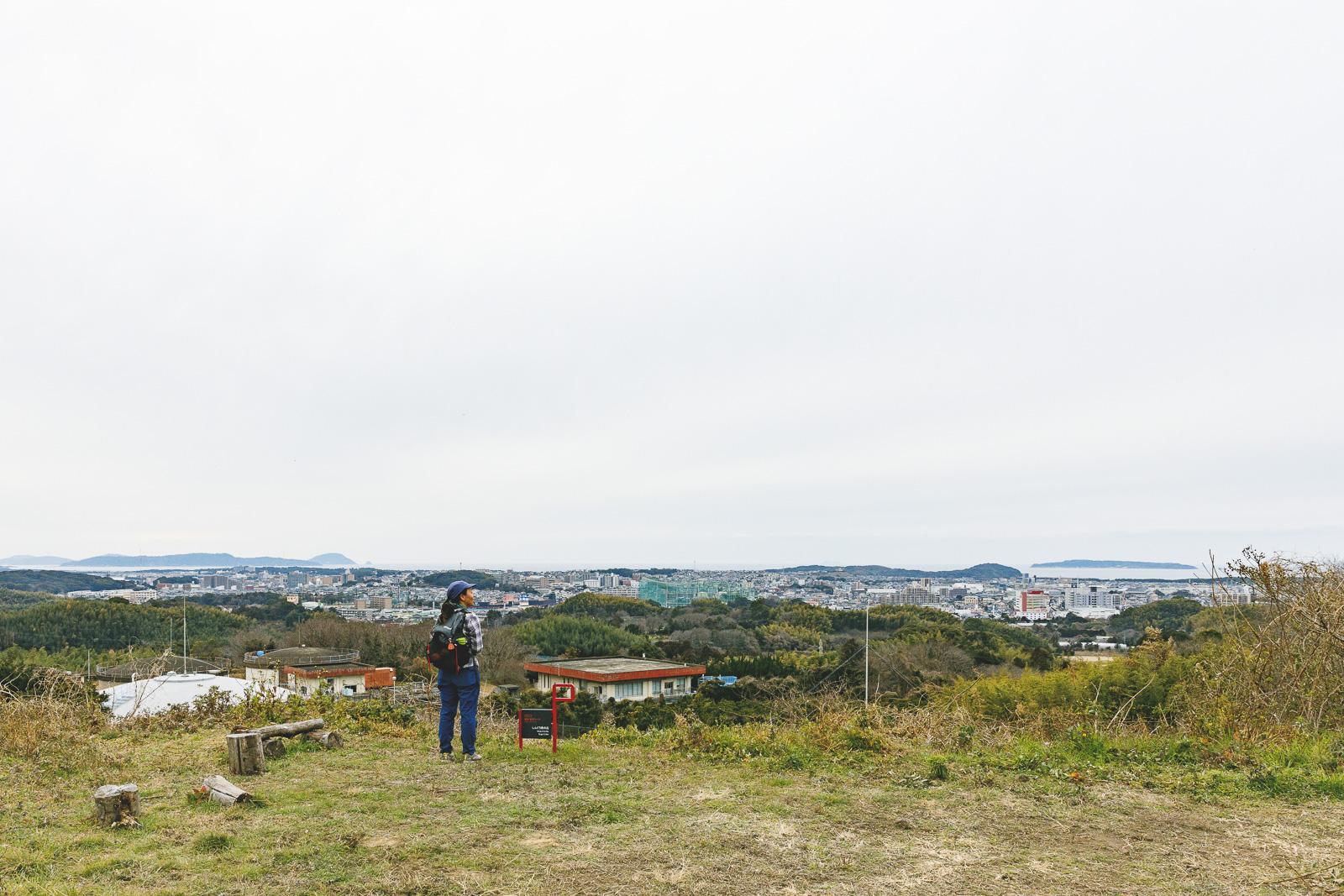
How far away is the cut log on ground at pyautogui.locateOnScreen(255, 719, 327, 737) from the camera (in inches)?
287

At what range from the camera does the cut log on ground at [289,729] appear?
23.9 ft

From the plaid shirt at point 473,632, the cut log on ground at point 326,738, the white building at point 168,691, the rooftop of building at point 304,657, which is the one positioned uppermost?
the plaid shirt at point 473,632

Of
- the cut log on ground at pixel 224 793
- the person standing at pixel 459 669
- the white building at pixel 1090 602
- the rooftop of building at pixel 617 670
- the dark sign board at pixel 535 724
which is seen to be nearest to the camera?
the cut log on ground at pixel 224 793

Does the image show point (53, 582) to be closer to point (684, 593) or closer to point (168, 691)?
point (684, 593)

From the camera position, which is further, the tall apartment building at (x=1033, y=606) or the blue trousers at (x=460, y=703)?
the tall apartment building at (x=1033, y=606)

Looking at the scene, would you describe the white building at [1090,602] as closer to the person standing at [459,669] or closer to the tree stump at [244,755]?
the person standing at [459,669]

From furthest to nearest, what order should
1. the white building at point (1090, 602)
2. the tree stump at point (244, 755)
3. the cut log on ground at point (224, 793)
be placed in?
the white building at point (1090, 602)
the tree stump at point (244, 755)
the cut log on ground at point (224, 793)

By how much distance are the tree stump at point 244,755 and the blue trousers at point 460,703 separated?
143 centimetres

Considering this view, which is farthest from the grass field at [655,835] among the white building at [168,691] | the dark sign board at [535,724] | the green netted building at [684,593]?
the green netted building at [684,593]

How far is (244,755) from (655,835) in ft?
12.2

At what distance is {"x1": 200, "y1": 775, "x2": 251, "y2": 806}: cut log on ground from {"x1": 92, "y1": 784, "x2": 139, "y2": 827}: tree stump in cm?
49

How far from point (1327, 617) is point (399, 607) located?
9191 centimetres

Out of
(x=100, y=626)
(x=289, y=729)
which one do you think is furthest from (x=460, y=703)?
(x=100, y=626)

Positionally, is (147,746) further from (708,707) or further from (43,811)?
(708,707)
